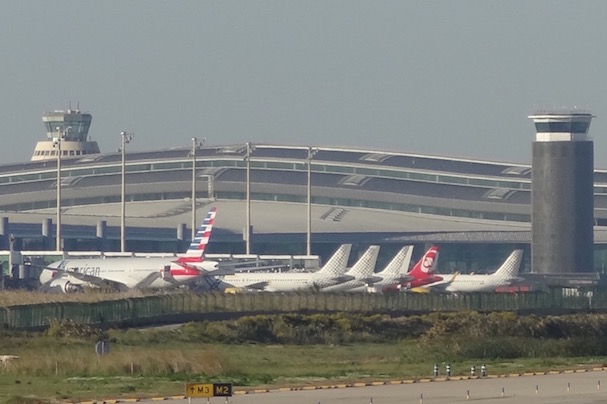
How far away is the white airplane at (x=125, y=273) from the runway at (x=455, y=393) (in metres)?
68.9

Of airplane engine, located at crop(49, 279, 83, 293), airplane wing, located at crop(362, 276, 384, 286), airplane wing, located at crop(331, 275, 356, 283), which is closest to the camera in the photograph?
airplane engine, located at crop(49, 279, 83, 293)

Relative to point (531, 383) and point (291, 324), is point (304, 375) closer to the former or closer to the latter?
point (531, 383)

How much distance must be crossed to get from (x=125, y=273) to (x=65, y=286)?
7.54 m

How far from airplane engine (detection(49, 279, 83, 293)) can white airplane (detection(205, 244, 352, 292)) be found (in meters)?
10.8

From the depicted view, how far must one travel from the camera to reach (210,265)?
12650cm

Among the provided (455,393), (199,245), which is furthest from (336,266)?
(455,393)

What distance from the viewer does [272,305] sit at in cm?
9275

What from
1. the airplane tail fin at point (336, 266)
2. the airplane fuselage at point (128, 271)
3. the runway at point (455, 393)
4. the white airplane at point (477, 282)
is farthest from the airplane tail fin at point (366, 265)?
the runway at point (455, 393)

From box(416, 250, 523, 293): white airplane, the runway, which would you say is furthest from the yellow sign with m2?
box(416, 250, 523, 293): white airplane

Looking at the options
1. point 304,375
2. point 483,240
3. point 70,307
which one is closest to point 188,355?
point 304,375

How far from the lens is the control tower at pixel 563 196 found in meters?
173

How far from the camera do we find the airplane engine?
11888cm

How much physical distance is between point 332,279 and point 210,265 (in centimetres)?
995

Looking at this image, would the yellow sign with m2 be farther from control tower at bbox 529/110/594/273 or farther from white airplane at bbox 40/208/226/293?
control tower at bbox 529/110/594/273
